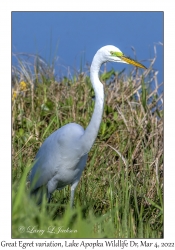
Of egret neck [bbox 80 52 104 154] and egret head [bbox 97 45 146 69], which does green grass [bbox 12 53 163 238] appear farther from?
egret head [bbox 97 45 146 69]

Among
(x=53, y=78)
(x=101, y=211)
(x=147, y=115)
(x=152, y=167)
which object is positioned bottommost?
(x=101, y=211)

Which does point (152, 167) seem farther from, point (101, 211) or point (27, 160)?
point (27, 160)

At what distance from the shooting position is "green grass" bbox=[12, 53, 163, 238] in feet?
9.36

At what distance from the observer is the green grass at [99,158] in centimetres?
285

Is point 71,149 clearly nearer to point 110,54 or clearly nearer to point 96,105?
point 96,105

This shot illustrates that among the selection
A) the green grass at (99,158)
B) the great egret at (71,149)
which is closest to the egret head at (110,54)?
the great egret at (71,149)

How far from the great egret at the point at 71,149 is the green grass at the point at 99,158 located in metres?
0.16

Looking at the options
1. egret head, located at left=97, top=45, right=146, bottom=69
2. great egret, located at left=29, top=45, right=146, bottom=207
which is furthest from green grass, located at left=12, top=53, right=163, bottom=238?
egret head, located at left=97, top=45, right=146, bottom=69

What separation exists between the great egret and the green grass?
0.51 feet

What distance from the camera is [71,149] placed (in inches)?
149

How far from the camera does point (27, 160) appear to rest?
4641 millimetres

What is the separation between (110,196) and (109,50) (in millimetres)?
896
